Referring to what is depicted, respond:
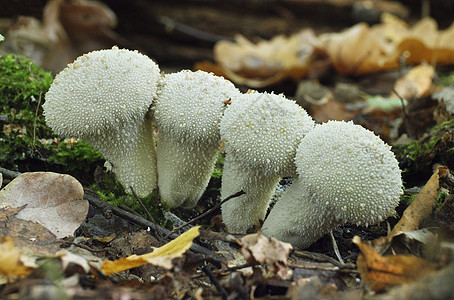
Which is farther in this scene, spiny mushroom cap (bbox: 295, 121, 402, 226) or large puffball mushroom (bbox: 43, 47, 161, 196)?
large puffball mushroom (bbox: 43, 47, 161, 196)

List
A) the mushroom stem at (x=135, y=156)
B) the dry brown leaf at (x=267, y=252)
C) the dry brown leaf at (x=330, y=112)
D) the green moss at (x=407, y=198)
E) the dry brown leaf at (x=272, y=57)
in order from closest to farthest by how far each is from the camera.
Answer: the dry brown leaf at (x=267, y=252) → the mushroom stem at (x=135, y=156) → the green moss at (x=407, y=198) → the dry brown leaf at (x=330, y=112) → the dry brown leaf at (x=272, y=57)

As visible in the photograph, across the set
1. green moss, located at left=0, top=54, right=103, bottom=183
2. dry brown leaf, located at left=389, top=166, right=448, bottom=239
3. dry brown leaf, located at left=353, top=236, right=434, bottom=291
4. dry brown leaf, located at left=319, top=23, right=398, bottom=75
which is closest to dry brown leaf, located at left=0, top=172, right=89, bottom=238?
green moss, located at left=0, top=54, right=103, bottom=183

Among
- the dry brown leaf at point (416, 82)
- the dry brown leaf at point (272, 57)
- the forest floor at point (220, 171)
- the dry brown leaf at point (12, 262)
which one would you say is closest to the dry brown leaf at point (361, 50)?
the forest floor at point (220, 171)

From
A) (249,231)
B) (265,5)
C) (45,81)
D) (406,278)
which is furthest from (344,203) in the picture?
(265,5)

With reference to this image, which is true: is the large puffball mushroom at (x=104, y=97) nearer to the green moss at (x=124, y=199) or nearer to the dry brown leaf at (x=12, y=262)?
the green moss at (x=124, y=199)

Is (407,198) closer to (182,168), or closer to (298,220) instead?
(298,220)

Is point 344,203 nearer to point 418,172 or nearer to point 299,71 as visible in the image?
point 418,172

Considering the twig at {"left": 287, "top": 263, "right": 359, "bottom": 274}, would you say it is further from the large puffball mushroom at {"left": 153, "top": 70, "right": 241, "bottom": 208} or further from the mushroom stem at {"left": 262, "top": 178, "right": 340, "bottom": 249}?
the large puffball mushroom at {"left": 153, "top": 70, "right": 241, "bottom": 208}
